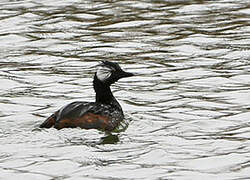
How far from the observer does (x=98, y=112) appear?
11.0m

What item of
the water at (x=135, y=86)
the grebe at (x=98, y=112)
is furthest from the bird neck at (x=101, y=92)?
the water at (x=135, y=86)

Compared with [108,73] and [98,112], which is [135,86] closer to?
[108,73]

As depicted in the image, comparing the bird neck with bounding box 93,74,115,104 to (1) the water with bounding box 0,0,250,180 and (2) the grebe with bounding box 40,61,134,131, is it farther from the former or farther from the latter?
(1) the water with bounding box 0,0,250,180

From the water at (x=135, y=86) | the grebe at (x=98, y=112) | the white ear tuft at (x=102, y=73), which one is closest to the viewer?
the water at (x=135, y=86)

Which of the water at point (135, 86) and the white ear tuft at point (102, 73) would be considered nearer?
the water at point (135, 86)

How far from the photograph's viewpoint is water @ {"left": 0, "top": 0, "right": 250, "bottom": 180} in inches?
384

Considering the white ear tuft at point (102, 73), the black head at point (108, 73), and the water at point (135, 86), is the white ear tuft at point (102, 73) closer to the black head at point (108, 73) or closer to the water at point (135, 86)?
the black head at point (108, 73)

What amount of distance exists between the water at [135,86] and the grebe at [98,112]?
0.10 metres

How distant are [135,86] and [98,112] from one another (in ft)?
9.04

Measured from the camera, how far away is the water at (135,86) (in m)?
9.75

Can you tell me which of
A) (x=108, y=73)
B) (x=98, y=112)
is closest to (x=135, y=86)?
(x=108, y=73)

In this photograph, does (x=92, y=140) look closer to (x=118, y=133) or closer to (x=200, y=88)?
(x=118, y=133)

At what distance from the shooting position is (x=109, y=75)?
11.4m

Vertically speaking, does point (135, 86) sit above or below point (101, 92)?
below
